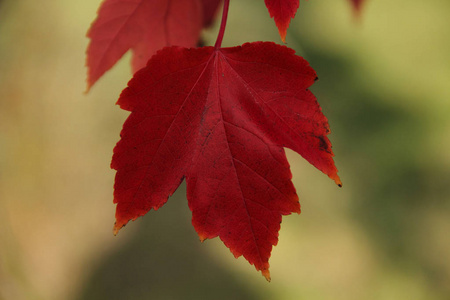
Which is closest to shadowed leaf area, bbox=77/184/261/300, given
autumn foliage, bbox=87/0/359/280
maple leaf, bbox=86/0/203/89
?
maple leaf, bbox=86/0/203/89

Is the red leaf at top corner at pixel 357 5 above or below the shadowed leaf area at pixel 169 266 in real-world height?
above

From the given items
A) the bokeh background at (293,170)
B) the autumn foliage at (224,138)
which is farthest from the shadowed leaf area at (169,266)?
the autumn foliage at (224,138)

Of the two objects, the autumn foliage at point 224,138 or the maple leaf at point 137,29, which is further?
the maple leaf at point 137,29

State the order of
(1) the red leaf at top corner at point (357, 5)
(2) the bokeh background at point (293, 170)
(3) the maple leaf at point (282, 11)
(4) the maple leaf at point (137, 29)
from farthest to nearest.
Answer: (2) the bokeh background at point (293, 170)
(1) the red leaf at top corner at point (357, 5)
(4) the maple leaf at point (137, 29)
(3) the maple leaf at point (282, 11)

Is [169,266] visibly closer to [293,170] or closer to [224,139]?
[293,170]

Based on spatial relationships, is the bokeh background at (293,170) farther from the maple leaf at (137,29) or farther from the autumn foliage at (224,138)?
the autumn foliage at (224,138)

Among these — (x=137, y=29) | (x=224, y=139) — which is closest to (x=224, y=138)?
(x=224, y=139)

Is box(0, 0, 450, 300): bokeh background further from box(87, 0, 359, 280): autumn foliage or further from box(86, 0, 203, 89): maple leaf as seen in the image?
box(87, 0, 359, 280): autumn foliage
